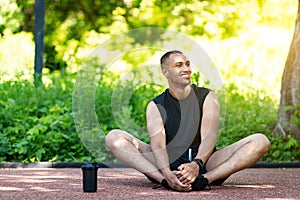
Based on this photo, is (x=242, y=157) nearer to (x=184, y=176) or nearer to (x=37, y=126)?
(x=184, y=176)

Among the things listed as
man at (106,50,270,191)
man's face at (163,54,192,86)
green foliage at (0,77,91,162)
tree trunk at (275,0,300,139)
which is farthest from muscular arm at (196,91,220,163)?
tree trunk at (275,0,300,139)

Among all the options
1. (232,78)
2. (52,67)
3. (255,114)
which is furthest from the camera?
(52,67)

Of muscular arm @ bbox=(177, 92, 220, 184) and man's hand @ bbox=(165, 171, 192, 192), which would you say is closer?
man's hand @ bbox=(165, 171, 192, 192)

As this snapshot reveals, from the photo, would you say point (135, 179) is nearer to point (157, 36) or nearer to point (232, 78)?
point (157, 36)

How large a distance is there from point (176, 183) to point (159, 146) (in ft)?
1.19

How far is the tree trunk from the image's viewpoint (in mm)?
9383

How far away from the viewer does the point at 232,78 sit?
14266mm

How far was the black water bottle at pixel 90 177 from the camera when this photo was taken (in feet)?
18.2

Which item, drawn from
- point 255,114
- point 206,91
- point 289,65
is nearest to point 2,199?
point 206,91

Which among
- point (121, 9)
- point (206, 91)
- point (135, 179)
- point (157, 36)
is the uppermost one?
point (121, 9)

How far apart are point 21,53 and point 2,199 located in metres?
10.9

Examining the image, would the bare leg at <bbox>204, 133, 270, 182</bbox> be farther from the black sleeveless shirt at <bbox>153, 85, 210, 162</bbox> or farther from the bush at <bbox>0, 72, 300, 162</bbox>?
the bush at <bbox>0, 72, 300, 162</bbox>

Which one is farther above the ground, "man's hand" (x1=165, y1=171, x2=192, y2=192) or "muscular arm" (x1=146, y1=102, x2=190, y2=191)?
"muscular arm" (x1=146, y1=102, x2=190, y2=191)

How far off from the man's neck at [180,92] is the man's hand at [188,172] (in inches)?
25.1
